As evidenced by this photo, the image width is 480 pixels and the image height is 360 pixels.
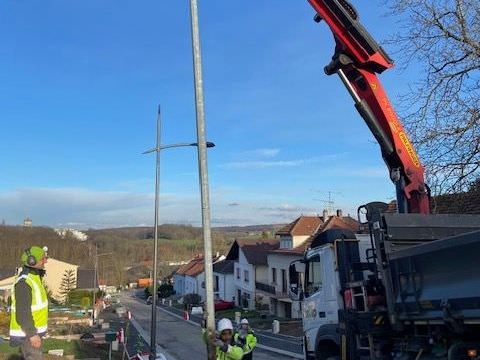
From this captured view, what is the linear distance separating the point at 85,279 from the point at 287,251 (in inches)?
3184

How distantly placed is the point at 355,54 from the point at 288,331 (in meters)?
28.1

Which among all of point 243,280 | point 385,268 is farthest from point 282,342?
point 243,280

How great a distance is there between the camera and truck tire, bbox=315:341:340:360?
406 inches

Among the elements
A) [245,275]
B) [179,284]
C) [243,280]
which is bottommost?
[243,280]

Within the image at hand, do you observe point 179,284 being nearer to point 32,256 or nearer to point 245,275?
point 245,275

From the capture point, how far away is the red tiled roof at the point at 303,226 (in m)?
50.4

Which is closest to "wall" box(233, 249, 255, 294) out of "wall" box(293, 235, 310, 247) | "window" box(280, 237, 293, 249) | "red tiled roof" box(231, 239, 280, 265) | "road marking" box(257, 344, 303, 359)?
"red tiled roof" box(231, 239, 280, 265)

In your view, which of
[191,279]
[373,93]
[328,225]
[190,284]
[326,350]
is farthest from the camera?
[190,284]

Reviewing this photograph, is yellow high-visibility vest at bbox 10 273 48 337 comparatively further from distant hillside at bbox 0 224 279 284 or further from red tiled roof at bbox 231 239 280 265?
distant hillside at bbox 0 224 279 284

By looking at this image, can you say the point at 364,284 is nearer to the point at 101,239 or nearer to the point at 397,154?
the point at 397,154

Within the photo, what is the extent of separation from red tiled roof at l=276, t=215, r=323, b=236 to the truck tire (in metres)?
39.1

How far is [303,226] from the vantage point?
5119 cm

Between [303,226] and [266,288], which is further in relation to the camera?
[266,288]

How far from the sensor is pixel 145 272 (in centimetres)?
16700
